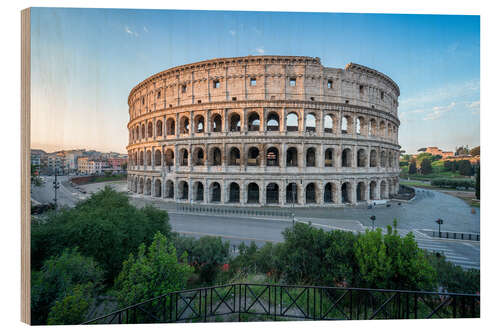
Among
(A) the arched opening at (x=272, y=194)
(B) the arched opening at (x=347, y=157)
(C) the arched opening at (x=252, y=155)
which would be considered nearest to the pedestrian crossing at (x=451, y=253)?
(B) the arched opening at (x=347, y=157)

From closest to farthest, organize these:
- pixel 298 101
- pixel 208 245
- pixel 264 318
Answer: pixel 264 318 < pixel 208 245 < pixel 298 101

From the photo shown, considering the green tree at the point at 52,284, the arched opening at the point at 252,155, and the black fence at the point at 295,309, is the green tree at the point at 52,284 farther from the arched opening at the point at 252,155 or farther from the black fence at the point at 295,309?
the arched opening at the point at 252,155

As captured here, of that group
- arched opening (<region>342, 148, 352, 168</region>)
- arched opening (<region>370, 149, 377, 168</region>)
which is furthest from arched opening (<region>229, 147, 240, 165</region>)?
arched opening (<region>370, 149, 377, 168</region>)

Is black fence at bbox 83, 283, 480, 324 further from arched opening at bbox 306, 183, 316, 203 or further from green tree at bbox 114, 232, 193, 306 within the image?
arched opening at bbox 306, 183, 316, 203

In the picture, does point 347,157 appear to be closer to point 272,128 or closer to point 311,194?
point 311,194

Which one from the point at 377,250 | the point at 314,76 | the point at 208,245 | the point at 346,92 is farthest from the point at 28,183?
the point at 346,92

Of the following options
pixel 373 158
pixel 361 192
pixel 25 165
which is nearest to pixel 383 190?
pixel 361 192

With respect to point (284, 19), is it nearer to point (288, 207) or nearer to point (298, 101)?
point (298, 101)
